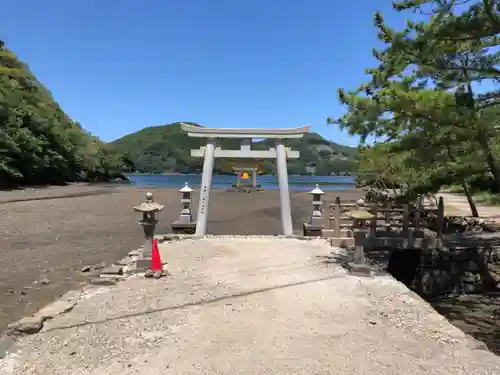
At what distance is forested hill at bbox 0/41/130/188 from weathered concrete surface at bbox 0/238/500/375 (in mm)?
32604

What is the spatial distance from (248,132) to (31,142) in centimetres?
3271

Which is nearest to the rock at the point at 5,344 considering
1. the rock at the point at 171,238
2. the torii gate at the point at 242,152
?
the rock at the point at 171,238

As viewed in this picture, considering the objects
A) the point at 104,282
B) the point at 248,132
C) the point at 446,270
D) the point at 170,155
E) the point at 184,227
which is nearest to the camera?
the point at 104,282

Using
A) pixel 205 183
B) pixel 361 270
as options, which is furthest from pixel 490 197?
pixel 205 183

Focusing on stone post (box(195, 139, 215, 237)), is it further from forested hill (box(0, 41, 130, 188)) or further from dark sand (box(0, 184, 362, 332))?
forested hill (box(0, 41, 130, 188))

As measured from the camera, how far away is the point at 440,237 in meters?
10.4

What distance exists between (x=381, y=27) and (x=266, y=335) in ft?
18.4

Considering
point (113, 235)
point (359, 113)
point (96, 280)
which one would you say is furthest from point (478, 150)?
point (113, 235)

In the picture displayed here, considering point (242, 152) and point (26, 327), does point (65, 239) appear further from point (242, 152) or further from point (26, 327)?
point (26, 327)

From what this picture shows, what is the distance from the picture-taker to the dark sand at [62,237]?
753 cm

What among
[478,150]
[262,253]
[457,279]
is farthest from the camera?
[457,279]

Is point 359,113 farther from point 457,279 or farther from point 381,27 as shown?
point 457,279

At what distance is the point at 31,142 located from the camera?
3728 cm

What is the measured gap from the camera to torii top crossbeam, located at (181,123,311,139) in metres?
11.7
